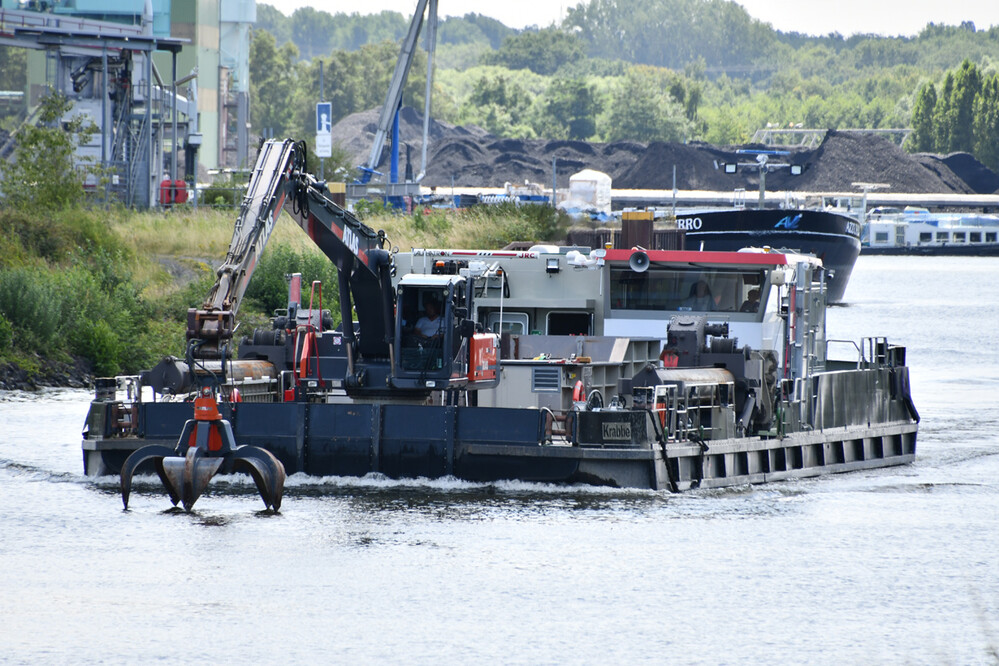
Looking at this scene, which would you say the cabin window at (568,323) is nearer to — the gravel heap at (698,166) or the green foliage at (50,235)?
the green foliage at (50,235)

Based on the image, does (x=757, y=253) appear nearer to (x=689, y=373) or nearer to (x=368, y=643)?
(x=689, y=373)

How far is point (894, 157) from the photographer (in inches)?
7013

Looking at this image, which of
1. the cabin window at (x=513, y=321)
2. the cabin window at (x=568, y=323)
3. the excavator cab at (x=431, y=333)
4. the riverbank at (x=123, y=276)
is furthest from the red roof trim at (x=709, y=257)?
the riverbank at (x=123, y=276)

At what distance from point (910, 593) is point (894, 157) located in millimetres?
166687

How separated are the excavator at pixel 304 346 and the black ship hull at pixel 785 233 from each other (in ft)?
160

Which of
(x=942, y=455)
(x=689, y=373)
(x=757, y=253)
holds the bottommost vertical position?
(x=942, y=455)

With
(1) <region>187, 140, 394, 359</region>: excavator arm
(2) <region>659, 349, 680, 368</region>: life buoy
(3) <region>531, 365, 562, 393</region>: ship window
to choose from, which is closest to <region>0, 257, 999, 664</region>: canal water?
(3) <region>531, 365, 562, 393</region>: ship window

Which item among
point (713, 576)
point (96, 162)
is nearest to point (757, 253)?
point (713, 576)

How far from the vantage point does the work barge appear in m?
21.7

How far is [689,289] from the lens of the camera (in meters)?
25.7

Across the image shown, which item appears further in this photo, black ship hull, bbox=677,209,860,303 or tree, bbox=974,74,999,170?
tree, bbox=974,74,999,170

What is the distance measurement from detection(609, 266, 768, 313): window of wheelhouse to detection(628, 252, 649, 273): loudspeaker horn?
441 millimetres

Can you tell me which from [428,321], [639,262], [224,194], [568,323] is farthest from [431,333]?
[224,194]

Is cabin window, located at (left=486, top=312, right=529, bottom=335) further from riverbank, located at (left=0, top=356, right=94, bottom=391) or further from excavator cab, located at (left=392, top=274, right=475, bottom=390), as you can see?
riverbank, located at (left=0, top=356, right=94, bottom=391)
